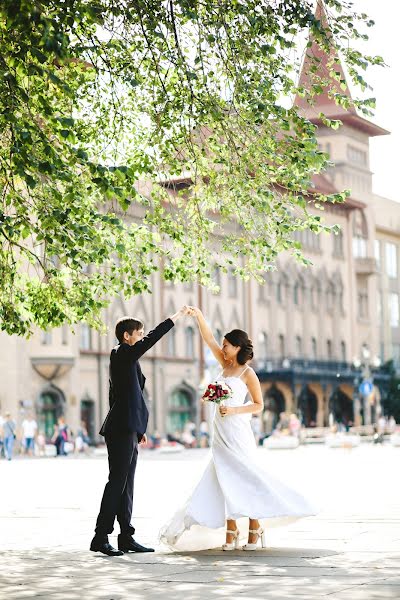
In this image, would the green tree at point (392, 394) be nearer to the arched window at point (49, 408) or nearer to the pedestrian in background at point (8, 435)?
the arched window at point (49, 408)

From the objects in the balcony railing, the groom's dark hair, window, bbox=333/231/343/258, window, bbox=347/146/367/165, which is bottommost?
the groom's dark hair

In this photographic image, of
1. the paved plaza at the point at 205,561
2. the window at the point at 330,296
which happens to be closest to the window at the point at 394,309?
the window at the point at 330,296

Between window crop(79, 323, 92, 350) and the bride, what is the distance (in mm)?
61872

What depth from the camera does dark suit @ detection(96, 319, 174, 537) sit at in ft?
38.1

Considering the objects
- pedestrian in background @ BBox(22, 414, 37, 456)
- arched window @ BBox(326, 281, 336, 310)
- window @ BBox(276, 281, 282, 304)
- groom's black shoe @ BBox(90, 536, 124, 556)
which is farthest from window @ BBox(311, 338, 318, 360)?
groom's black shoe @ BBox(90, 536, 124, 556)

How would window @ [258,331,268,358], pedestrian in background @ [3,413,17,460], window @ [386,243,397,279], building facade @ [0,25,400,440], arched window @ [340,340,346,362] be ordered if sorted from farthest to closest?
window @ [386,243,397,279] → arched window @ [340,340,346,362] → window @ [258,331,268,358] → building facade @ [0,25,400,440] → pedestrian in background @ [3,413,17,460]

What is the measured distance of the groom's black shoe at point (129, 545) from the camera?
470 inches

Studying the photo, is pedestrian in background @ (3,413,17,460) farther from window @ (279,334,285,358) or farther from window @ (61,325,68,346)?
window @ (279,334,285,358)

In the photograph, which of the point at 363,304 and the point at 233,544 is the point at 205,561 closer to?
the point at 233,544

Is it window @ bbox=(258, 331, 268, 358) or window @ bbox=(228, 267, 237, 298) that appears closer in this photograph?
window @ bbox=(228, 267, 237, 298)

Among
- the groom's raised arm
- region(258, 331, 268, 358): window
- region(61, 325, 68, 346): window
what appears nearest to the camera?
the groom's raised arm

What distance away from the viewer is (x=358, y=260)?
355 ft

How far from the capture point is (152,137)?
1527 cm

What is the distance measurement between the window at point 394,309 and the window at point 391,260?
5.57ft
